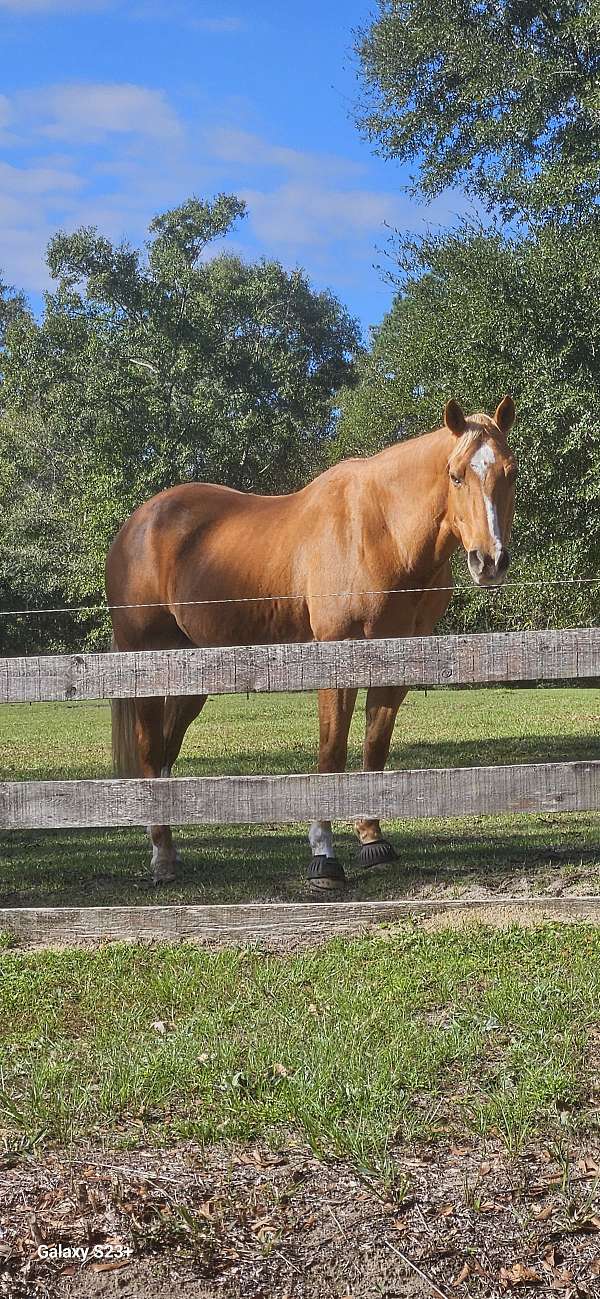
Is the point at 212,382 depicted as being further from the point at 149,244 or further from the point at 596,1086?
the point at 596,1086

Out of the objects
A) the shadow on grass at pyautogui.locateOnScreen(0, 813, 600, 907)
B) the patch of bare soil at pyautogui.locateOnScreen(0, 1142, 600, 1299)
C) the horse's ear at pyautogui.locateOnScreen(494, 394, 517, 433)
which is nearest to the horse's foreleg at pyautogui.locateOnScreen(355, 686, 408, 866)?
the shadow on grass at pyautogui.locateOnScreen(0, 813, 600, 907)

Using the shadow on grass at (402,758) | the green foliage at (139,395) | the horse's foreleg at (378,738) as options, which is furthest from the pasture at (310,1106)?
the green foliage at (139,395)

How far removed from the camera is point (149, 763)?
7707 millimetres

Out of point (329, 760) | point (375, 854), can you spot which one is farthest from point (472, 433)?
point (375, 854)

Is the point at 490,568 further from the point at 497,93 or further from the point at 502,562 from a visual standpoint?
the point at 497,93

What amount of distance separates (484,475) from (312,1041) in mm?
3520

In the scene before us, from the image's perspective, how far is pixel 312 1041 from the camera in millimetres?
3848

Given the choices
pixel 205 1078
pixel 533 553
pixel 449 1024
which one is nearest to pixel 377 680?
pixel 449 1024

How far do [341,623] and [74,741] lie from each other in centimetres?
1012

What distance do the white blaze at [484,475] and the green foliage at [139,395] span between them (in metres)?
28.0

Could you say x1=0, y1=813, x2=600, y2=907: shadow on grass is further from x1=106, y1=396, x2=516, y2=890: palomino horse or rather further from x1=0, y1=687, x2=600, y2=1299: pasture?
x1=106, y1=396, x2=516, y2=890: palomino horse

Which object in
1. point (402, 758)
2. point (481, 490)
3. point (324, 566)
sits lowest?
point (402, 758)

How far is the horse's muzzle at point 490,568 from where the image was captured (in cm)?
617

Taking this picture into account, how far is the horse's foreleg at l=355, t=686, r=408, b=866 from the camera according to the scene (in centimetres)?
697
